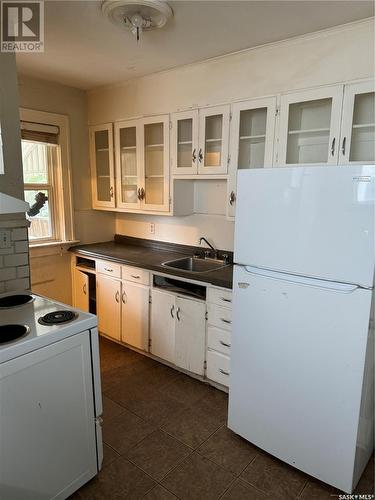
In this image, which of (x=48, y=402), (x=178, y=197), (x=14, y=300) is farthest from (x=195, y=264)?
(x=48, y=402)

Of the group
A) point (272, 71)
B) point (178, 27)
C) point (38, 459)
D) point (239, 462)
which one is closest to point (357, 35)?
point (272, 71)

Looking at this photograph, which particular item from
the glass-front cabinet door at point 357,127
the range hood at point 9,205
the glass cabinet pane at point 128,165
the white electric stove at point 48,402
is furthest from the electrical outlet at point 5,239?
the glass-front cabinet door at point 357,127

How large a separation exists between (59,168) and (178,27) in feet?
6.23

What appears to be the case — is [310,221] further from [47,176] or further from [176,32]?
[47,176]

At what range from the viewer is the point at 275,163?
2.33 m

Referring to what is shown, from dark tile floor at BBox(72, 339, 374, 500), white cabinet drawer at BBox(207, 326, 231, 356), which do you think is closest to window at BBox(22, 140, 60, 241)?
dark tile floor at BBox(72, 339, 374, 500)

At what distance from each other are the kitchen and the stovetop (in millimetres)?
66

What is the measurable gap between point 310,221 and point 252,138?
45.9 inches

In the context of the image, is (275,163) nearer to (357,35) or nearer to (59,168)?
(357,35)

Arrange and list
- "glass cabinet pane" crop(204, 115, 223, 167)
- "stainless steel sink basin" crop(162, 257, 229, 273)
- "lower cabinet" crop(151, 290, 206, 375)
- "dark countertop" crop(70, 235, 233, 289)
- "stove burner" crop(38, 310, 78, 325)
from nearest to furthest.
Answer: "stove burner" crop(38, 310, 78, 325) < "dark countertop" crop(70, 235, 233, 289) < "lower cabinet" crop(151, 290, 206, 375) < "glass cabinet pane" crop(204, 115, 223, 167) < "stainless steel sink basin" crop(162, 257, 229, 273)

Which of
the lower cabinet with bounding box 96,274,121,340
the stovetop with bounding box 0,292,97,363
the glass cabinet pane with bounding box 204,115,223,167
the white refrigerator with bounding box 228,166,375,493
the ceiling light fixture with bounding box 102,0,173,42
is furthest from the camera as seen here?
the lower cabinet with bounding box 96,274,121,340

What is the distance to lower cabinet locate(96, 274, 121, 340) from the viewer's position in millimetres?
3156

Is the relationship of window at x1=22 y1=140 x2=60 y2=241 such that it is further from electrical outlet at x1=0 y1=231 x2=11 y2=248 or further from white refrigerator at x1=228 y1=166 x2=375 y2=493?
Result: white refrigerator at x1=228 y1=166 x2=375 y2=493

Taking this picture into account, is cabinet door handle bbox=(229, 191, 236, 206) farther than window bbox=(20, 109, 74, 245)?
No
